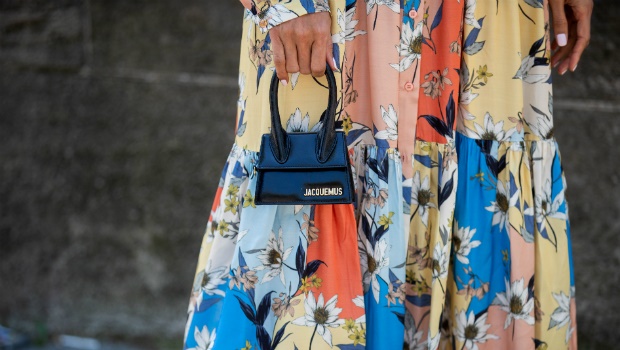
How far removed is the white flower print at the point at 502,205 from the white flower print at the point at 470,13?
16.3 inches

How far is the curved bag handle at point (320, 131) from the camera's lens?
1.33 m

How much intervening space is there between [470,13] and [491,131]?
30 centimetres

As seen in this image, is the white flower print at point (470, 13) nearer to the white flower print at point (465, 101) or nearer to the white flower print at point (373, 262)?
the white flower print at point (465, 101)

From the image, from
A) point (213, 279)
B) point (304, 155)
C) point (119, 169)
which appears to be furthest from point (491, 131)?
point (119, 169)

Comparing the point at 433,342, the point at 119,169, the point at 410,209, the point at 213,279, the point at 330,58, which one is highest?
the point at 330,58

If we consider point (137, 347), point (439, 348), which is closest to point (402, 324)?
point (439, 348)

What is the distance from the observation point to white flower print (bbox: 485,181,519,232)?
1.54 m

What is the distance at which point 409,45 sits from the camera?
1.47m

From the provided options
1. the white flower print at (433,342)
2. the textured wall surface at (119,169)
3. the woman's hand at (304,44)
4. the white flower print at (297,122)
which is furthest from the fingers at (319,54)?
the textured wall surface at (119,169)

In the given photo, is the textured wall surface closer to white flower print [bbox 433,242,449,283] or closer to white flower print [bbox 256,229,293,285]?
white flower print [bbox 433,242,449,283]

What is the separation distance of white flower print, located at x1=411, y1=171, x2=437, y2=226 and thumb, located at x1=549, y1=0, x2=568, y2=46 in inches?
24.0

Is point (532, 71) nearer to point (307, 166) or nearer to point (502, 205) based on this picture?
point (502, 205)

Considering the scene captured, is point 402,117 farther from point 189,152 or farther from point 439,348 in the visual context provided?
point 189,152

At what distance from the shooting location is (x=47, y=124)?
2695 millimetres
